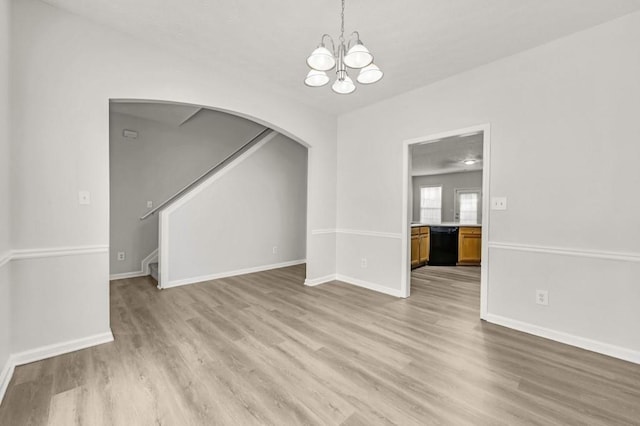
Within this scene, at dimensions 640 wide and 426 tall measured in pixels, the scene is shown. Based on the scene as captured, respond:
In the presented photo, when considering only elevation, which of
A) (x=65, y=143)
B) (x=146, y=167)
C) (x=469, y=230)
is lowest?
(x=469, y=230)

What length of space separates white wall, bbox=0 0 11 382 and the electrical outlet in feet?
14.1

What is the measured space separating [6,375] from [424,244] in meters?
5.99

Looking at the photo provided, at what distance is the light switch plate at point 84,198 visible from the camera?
7.63ft

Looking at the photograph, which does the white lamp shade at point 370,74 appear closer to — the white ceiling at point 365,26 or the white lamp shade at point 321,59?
the white lamp shade at point 321,59

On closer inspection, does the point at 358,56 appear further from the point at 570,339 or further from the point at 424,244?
the point at 424,244

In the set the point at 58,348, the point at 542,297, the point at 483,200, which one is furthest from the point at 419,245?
the point at 58,348

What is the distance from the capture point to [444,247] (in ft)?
19.4

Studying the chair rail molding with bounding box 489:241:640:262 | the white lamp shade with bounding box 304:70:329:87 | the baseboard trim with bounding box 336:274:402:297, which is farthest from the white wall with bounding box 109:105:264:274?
the chair rail molding with bounding box 489:241:640:262

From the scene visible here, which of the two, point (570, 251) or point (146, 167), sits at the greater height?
point (146, 167)

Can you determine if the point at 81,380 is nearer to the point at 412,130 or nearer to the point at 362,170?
the point at 362,170

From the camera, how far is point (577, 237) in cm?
243

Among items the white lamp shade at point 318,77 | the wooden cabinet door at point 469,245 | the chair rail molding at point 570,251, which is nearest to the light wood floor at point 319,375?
the chair rail molding at point 570,251

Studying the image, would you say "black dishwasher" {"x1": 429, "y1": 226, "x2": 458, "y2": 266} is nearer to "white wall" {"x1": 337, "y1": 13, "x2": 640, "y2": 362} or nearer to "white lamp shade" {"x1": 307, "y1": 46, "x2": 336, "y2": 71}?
"white wall" {"x1": 337, "y1": 13, "x2": 640, "y2": 362}

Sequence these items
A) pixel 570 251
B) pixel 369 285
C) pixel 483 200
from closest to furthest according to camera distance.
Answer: pixel 570 251 < pixel 483 200 < pixel 369 285
